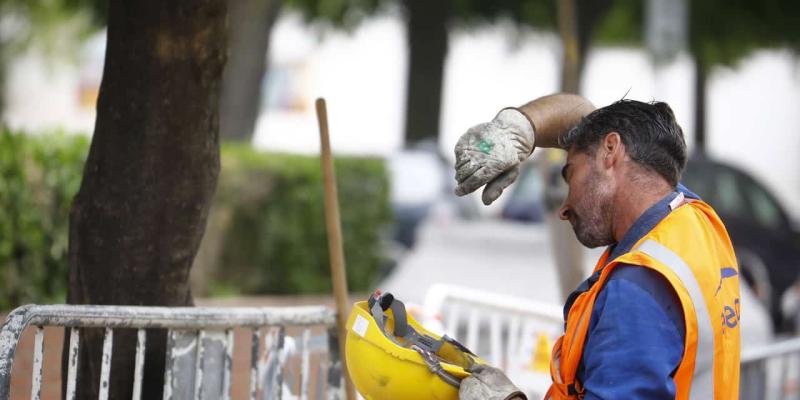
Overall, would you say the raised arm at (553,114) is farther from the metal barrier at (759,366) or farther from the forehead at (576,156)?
the metal barrier at (759,366)

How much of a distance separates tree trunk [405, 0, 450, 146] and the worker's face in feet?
51.6

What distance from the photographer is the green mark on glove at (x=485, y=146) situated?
276cm

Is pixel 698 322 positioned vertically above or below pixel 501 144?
below

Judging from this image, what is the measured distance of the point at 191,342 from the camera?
3.35 m

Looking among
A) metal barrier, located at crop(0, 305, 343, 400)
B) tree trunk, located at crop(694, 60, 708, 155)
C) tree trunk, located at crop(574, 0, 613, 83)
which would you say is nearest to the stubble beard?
metal barrier, located at crop(0, 305, 343, 400)

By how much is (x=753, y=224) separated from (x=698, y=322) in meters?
10.6

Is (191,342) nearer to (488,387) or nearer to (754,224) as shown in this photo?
(488,387)

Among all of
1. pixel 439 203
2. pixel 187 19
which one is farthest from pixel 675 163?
pixel 439 203

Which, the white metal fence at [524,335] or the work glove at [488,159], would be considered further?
the white metal fence at [524,335]

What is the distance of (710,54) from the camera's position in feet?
70.9

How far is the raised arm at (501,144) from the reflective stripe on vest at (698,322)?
447mm

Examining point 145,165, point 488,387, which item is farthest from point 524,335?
point 488,387

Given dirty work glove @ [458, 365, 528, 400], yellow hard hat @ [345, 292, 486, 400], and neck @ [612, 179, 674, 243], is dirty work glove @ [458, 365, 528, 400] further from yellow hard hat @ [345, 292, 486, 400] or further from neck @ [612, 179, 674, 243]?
neck @ [612, 179, 674, 243]

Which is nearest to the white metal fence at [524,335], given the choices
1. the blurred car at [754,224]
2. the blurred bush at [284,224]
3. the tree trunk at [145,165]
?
the tree trunk at [145,165]
